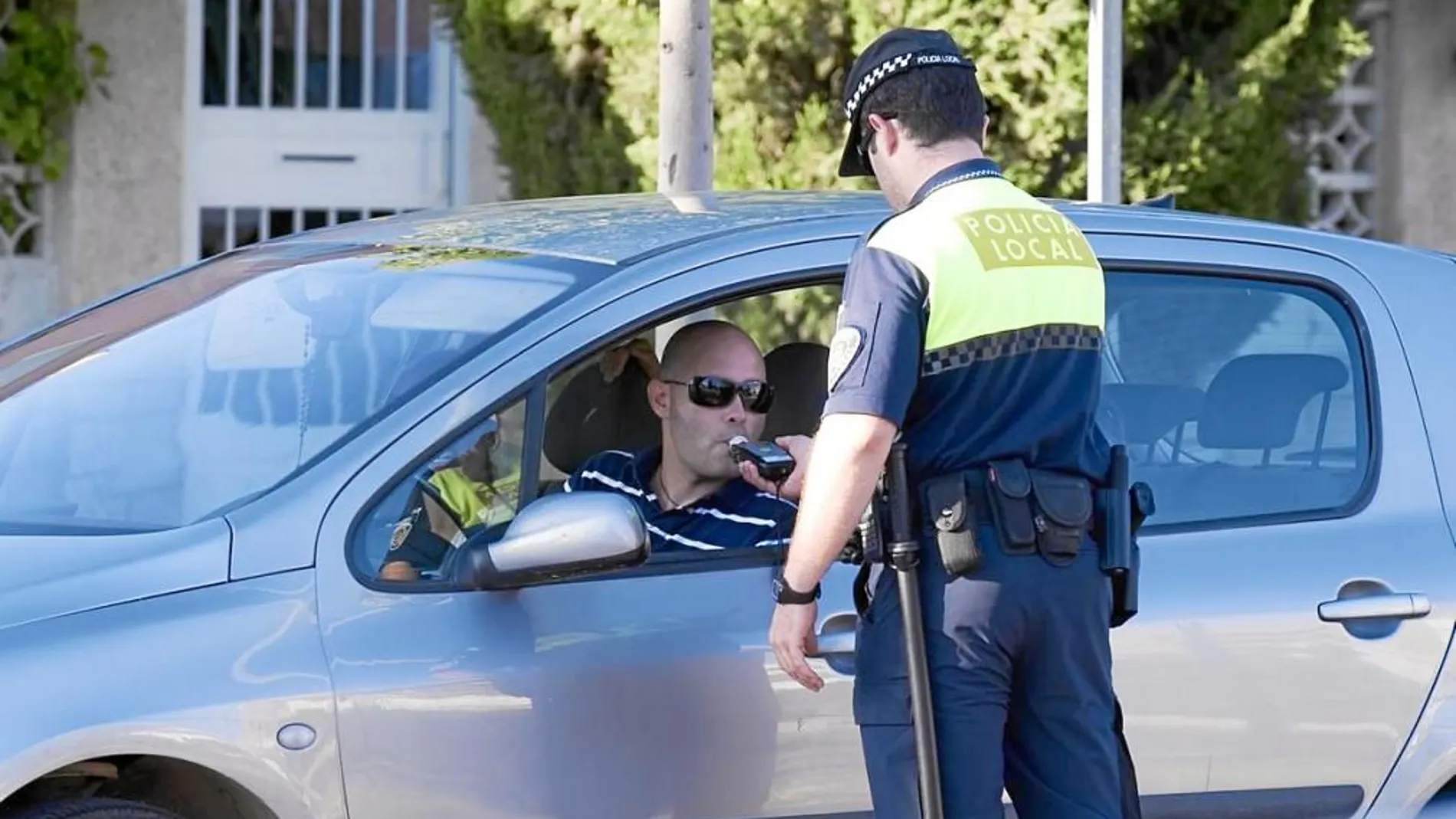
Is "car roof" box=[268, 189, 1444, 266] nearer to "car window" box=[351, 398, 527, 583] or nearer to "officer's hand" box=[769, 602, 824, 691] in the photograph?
"car window" box=[351, 398, 527, 583]

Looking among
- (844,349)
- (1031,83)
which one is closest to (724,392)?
(844,349)

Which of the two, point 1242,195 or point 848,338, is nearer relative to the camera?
point 848,338

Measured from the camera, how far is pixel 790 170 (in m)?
7.91

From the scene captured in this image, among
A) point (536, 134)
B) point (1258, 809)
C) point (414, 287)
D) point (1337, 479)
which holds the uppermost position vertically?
point (536, 134)

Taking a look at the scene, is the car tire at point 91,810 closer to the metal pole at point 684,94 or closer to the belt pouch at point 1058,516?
the belt pouch at point 1058,516

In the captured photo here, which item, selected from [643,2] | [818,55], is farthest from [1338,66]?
[643,2]

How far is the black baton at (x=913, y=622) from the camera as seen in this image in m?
3.08

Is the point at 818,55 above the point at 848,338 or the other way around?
above

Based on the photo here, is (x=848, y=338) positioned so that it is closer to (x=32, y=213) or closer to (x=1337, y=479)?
(x=1337, y=479)

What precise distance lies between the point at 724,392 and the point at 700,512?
0.20 metres

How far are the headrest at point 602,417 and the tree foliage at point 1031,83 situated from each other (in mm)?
3733

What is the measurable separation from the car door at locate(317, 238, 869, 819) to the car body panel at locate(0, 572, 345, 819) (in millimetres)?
46

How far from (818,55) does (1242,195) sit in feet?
5.24

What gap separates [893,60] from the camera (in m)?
3.22
